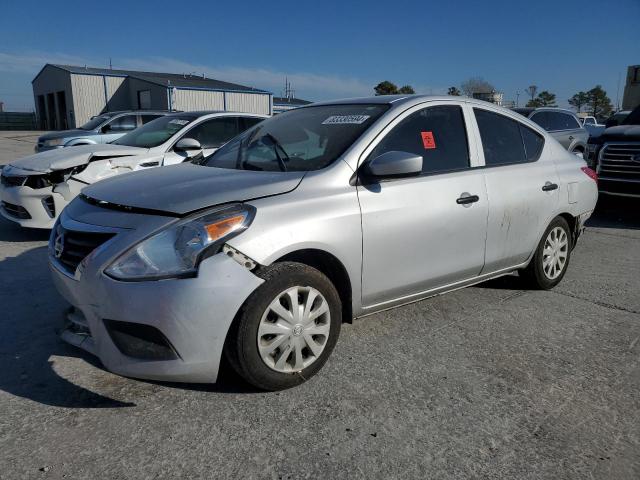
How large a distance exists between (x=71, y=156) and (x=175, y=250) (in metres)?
4.19

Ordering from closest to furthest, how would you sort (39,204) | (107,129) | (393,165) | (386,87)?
(393,165)
(39,204)
(107,129)
(386,87)

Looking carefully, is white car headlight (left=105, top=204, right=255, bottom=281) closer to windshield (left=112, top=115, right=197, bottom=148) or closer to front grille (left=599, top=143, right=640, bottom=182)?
windshield (left=112, top=115, right=197, bottom=148)

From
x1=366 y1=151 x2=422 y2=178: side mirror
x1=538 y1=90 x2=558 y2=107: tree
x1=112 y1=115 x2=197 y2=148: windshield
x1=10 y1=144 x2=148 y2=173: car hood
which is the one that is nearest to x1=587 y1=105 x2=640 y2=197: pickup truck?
x1=366 y1=151 x2=422 y2=178: side mirror

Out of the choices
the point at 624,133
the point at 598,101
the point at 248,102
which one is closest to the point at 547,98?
the point at 598,101

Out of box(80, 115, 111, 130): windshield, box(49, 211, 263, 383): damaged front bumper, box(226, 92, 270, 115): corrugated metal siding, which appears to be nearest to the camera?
box(49, 211, 263, 383): damaged front bumper

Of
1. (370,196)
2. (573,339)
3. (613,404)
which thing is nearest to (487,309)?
(573,339)

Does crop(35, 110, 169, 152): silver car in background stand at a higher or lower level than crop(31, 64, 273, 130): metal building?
lower

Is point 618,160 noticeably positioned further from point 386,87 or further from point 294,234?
point 386,87

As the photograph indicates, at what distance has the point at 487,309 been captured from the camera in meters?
3.98

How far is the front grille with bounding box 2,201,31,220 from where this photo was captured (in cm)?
564

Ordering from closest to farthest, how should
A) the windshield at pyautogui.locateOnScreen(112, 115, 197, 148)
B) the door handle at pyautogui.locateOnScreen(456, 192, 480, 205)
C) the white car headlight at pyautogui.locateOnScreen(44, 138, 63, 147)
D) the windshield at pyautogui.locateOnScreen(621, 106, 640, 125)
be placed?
the door handle at pyautogui.locateOnScreen(456, 192, 480, 205) → the windshield at pyautogui.locateOnScreen(112, 115, 197, 148) → the windshield at pyautogui.locateOnScreen(621, 106, 640, 125) → the white car headlight at pyautogui.locateOnScreen(44, 138, 63, 147)

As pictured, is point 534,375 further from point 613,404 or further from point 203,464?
point 203,464

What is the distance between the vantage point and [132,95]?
38.7 metres

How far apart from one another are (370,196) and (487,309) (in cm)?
163
